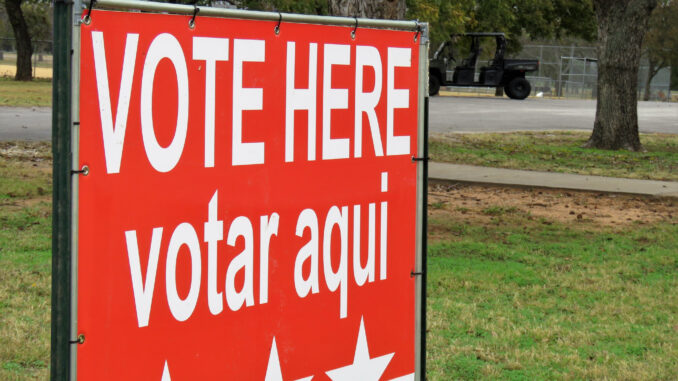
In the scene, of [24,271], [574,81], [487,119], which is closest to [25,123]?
[487,119]

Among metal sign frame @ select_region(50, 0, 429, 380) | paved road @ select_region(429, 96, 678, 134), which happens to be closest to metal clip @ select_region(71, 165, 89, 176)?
metal sign frame @ select_region(50, 0, 429, 380)

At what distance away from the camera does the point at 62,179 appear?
2.14 metres

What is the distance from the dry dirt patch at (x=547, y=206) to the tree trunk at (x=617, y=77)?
23.3 ft

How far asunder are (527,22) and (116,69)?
46.9m

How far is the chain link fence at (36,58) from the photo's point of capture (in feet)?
179

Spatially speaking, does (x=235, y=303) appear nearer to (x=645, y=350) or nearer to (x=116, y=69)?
(x=116, y=69)

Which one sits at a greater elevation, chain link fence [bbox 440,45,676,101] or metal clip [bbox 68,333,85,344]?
chain link fence [bbox 440,45,676,101]

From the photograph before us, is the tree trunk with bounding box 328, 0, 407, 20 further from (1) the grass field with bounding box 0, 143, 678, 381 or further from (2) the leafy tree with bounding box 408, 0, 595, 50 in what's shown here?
(2) the leafy tree with bounding box 408, 0, 595, 50

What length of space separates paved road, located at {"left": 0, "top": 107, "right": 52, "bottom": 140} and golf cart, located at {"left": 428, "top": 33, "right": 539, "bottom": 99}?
18.3m

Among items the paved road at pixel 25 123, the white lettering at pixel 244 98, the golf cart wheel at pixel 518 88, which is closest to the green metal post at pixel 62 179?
the white lettering at pixel 244 98

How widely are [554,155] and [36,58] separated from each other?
58.4 metres

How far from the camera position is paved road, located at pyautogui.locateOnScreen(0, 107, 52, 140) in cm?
1683

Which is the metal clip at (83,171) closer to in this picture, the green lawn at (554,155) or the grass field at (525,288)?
the grass field at (525,288)

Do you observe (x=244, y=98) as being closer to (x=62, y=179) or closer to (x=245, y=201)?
(x=245, y=201)
